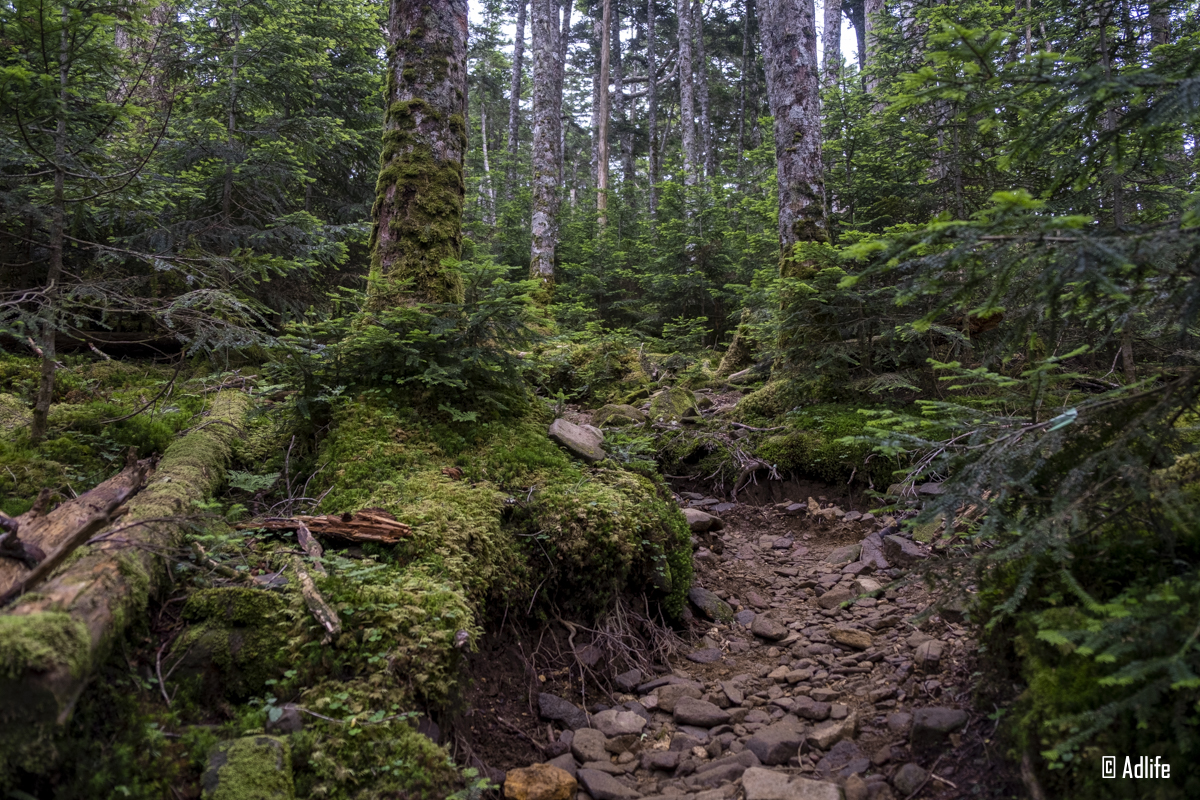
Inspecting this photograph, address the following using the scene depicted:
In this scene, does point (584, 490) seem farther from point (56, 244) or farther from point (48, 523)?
point (56, 244)

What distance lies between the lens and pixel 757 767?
3.01 m

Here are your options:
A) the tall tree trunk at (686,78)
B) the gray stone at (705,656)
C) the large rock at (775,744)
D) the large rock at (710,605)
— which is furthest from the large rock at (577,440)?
the tall tree trunk at (686,78)

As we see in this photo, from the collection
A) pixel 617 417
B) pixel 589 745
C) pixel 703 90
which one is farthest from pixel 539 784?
pixel 703 90

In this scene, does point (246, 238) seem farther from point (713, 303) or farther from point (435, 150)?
point (713, 303)

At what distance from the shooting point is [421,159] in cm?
567

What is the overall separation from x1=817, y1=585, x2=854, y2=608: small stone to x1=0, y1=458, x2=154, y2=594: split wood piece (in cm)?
468

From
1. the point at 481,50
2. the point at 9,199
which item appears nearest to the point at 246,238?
the point at 9,199

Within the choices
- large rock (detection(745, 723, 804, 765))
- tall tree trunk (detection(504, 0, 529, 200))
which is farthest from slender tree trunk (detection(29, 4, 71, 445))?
tall tree trunk (detection(504, 0, 529, 200))

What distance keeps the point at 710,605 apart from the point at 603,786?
2.16 meters

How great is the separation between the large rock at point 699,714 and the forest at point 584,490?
0.03m

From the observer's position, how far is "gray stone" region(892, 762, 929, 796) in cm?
265

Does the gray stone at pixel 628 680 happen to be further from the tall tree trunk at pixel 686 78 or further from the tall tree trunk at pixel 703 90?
the tall tree trunk at pixel 703 90

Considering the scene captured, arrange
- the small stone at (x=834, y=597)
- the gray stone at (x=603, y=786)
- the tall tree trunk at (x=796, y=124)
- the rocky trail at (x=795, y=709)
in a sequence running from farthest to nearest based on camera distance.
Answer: the tall tree trunk at (x=796, y=124) < the small stone at (x=834, y=597) < the gray stone at (x=603, y=786) < the rocky trail at (x=795, y=709)

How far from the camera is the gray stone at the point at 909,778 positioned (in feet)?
8.70
